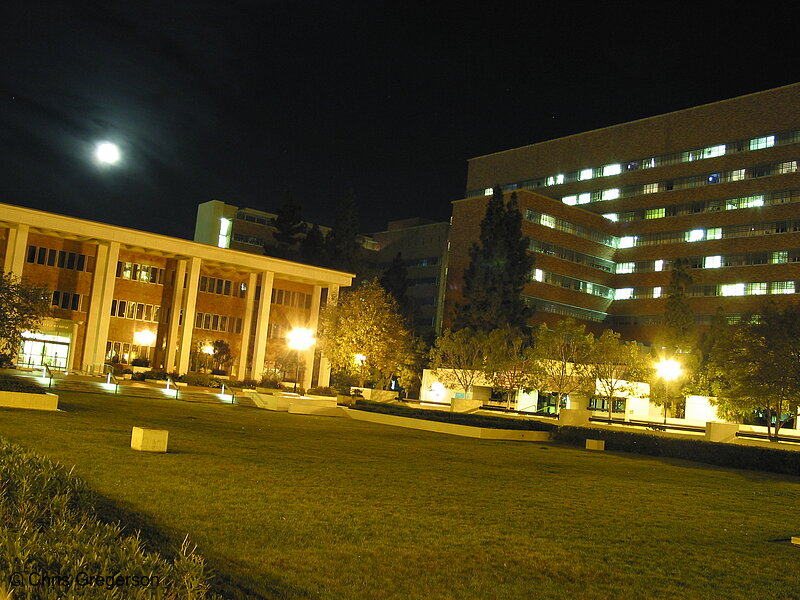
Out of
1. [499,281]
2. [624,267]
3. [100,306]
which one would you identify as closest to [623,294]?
[624,267]

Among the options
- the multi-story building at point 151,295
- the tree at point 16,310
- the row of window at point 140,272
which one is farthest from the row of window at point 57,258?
the tree at point 16,310

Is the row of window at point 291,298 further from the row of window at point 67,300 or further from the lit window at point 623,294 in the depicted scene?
the lit window at point 623,294

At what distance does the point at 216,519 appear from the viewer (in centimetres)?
1016

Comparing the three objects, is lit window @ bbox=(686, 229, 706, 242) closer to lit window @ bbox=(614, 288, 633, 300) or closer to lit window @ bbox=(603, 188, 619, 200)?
lit window @ bbox=(614, 288, 633, 300)

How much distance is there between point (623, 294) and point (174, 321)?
6086cm

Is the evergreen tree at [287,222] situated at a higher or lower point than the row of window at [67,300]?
higher

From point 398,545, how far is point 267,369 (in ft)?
199

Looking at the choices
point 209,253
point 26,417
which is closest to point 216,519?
point 26,417

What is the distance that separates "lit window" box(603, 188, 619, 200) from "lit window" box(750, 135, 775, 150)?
59.0 ft

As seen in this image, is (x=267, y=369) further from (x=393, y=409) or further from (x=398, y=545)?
(x=398, y=545)

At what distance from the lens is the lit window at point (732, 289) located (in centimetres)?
8681

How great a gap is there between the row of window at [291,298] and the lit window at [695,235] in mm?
49077

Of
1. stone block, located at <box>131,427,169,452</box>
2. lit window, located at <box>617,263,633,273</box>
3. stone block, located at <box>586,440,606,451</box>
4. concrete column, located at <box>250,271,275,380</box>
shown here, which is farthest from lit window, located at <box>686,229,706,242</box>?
stone block, located at <box>131,427,169,452</box>

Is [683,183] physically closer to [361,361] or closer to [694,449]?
[361,361]
